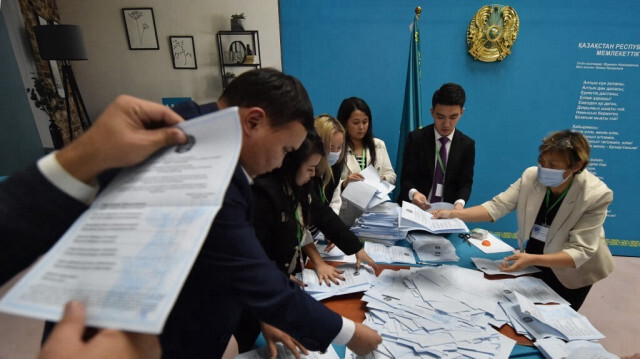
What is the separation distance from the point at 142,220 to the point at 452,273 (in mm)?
1272

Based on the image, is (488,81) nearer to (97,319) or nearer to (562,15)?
(562,15)

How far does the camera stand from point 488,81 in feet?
9.34

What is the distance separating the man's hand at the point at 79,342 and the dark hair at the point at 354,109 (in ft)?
6.99

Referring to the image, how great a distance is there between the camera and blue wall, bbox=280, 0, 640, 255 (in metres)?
2.67

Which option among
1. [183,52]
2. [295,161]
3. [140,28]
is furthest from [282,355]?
[140,28]

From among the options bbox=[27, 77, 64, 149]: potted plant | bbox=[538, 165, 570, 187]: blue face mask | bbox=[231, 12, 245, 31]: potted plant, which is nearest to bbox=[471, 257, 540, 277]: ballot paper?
bbox=[538, 165, 570, 187]: blue face mask

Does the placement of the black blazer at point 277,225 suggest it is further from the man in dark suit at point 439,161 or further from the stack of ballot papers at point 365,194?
the man in dark suit at point 439,161

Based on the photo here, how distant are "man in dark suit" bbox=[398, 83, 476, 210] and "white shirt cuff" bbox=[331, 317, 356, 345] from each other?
A: 1578 millimetres

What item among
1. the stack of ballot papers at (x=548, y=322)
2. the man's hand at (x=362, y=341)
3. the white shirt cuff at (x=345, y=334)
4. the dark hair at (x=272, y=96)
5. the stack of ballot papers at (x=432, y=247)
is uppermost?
the dark hair at (x=272, y=96)

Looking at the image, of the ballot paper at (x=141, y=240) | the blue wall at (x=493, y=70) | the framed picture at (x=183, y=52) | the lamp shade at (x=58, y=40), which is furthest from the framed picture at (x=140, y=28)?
the ballot paper at (x=141, y=240)

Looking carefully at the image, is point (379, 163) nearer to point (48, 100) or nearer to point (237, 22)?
point (237, 22)

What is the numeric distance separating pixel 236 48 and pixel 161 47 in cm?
86

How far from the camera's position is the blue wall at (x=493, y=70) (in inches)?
105

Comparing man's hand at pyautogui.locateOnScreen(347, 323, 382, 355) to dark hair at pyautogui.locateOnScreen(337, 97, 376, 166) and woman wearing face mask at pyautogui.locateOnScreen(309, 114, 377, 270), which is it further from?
dark hair at pyautogui.locateOnScreen(337, 97, 376, 166)
